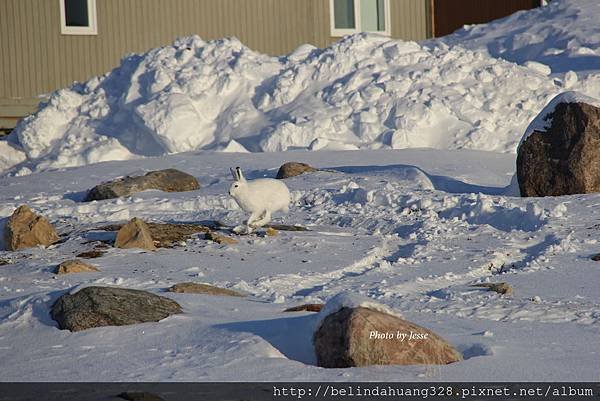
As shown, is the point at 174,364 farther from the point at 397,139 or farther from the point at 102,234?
the point at 397,139

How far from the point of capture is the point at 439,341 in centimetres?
659

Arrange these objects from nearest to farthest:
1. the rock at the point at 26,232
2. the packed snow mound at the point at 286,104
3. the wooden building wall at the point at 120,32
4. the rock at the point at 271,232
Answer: the rock at the point at 26,232 → the rock at the point at 271,232 → the packed snow mound at the point at 286,104 → the wooden building wall at the point at 120,32

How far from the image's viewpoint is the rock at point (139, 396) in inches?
231

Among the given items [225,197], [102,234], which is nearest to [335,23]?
[225,197]

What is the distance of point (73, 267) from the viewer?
981 centimetres

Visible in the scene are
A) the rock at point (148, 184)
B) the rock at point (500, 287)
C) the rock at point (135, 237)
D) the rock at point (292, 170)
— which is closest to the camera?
the rock at point (500, 287)

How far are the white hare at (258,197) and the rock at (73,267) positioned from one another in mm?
1836

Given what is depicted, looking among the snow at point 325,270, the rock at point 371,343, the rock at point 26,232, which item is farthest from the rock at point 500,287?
the rock at point 26,232

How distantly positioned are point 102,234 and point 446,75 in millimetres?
9955

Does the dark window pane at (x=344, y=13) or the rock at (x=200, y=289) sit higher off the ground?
the dark window pane at (x=344, y=13)

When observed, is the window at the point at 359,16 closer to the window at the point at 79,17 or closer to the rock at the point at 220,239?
the window at the point at 79,17

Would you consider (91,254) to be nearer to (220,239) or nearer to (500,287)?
(220,239)

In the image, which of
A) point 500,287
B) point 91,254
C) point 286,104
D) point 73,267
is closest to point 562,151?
point 500,287

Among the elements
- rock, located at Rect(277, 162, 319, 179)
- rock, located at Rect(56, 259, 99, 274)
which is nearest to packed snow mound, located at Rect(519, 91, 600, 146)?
rock, located at Rect(277, 162, 319, 179)
